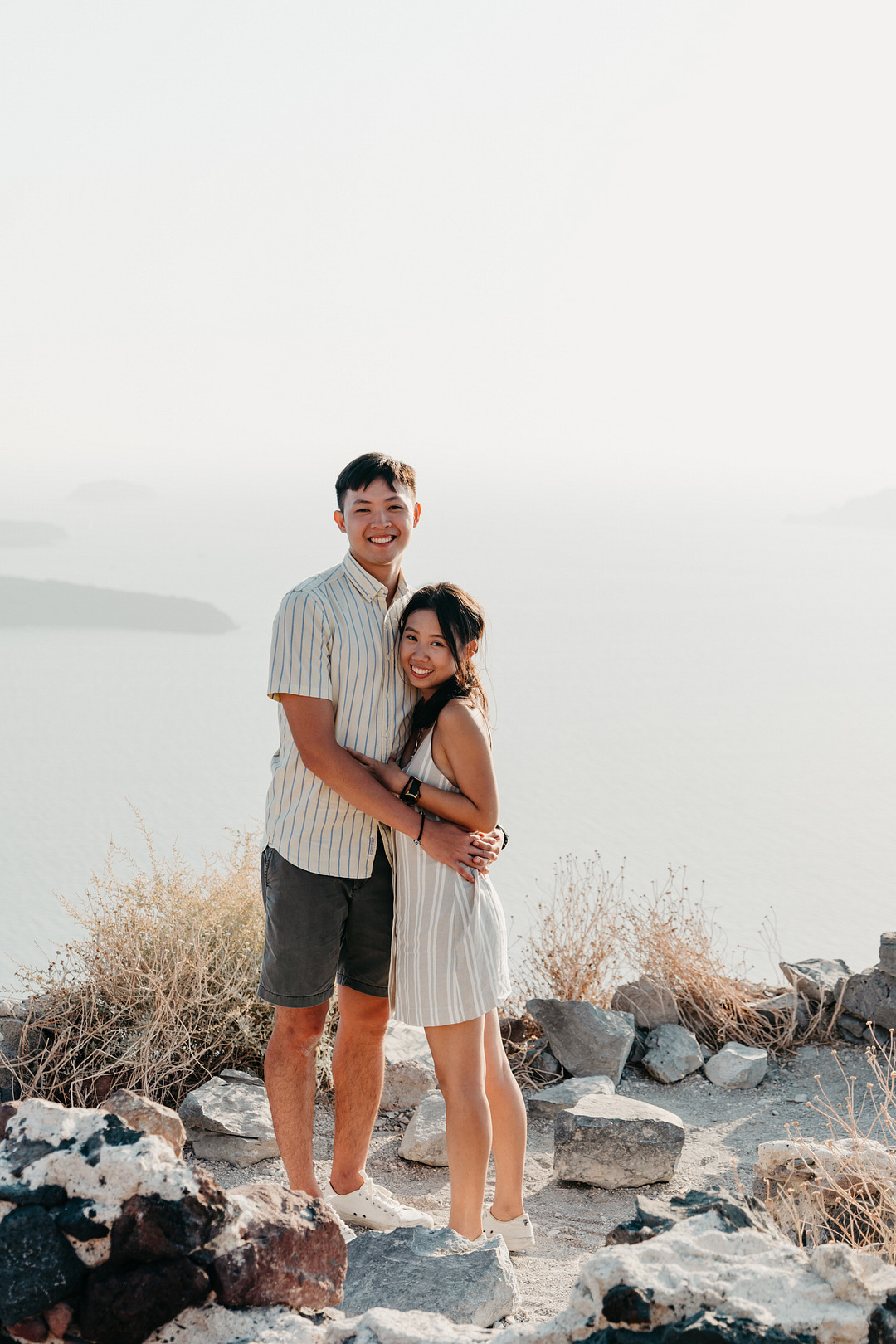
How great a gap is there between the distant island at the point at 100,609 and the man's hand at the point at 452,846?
13584 mm

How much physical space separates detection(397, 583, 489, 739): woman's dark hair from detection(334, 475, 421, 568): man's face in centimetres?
16

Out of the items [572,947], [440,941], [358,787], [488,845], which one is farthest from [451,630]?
[572,947]

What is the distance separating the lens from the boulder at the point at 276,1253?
1399mm

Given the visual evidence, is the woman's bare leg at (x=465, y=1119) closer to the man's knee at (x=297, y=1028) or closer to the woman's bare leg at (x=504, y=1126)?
the woman's bare leg at (x=504, y=1126)

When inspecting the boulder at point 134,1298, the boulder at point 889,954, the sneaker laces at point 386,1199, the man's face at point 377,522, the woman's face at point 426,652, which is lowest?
the sneaker laces at point 386,1199

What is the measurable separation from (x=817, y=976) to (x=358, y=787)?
3.05m

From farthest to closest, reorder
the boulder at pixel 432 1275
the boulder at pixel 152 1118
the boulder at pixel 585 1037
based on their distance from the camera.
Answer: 1. the boulder at pixel 585 1037
2. the boulder at pixel 432 1275
3. the boulder at pixel 152 1118

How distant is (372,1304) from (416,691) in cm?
138

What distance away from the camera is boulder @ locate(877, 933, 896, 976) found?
431cm

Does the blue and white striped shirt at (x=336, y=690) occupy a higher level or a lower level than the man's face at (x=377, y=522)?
lower

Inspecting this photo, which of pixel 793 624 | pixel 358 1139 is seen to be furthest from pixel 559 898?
pixel 793 624

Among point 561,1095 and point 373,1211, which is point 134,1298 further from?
point 561,1095

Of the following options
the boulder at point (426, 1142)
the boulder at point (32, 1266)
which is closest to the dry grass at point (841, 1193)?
the boulder at point (426, 1142)

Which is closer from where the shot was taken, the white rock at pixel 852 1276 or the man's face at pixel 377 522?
the white rock at pixel 852 1276
